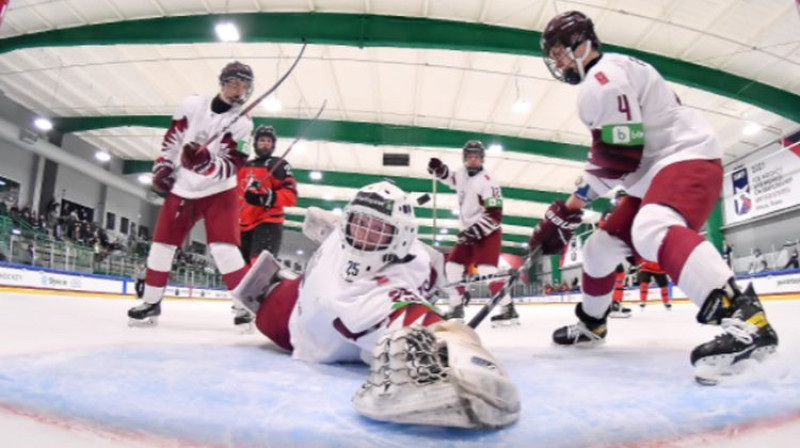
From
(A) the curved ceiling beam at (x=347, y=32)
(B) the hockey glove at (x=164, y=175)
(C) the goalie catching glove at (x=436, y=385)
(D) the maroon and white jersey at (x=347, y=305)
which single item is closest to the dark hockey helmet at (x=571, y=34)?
(D) the maroon and white jersey at (x=347, y=305)

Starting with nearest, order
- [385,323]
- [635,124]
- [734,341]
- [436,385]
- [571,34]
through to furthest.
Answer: [436,385] → [734,341] → [385,323] → [635,124] → [571,34]

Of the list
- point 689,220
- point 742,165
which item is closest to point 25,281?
point 689,220

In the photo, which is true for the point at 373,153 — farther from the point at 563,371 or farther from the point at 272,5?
the point at 563,371

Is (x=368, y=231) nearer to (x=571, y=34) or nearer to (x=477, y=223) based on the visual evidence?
(x=571, y=34)

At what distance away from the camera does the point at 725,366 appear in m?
1.40

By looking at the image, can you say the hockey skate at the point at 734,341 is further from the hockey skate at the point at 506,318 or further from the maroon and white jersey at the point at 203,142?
the hockey skate at the point at 506,318

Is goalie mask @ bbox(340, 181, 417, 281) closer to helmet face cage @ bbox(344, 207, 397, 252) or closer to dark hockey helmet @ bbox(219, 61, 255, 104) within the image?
helmet face cage @ bbox(344, 207, 397, 252)

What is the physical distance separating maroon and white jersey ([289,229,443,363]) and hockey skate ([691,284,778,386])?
0.85 m

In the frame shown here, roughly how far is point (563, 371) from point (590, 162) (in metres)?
0.88

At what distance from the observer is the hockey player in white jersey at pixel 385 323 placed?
39.9 inches

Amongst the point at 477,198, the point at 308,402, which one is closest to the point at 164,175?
the point at 308,402

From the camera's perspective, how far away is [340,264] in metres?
1.92

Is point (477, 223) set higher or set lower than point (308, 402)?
higher

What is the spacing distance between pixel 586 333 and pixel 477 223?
1.96 meters
